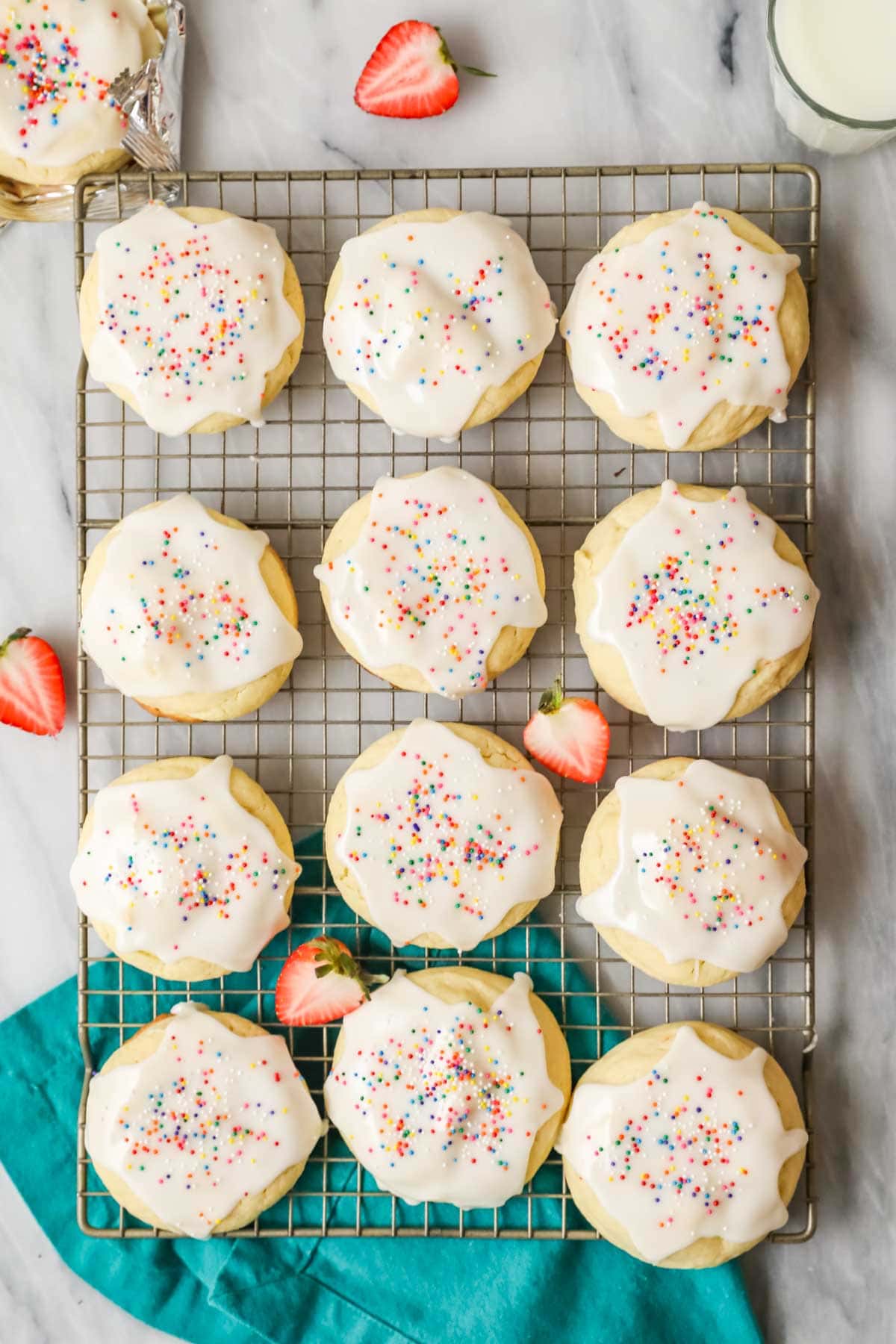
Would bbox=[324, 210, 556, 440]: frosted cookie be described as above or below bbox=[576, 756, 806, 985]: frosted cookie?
above

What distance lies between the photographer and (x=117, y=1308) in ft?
6.61

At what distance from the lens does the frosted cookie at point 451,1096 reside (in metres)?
1.81

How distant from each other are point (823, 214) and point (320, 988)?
156cm

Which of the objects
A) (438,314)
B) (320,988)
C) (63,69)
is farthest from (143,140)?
(320,988)

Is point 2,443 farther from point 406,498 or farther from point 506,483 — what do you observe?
point 506,483

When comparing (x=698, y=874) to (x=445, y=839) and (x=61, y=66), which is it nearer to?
(x=445, y=839)

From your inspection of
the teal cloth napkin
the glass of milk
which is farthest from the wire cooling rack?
the glass of milk

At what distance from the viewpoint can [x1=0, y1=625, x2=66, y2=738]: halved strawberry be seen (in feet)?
6.53

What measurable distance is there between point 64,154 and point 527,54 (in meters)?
0.80

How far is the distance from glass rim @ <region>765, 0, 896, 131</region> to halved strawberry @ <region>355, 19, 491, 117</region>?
477mm

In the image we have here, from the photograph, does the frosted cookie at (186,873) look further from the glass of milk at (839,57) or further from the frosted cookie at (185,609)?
the glass of milk at (839,57)

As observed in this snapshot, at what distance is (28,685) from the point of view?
78.6 inches

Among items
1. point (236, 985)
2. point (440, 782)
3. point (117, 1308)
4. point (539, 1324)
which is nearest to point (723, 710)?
point (440, 782)

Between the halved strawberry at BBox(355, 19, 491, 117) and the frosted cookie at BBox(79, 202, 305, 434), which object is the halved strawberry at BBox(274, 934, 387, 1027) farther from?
the halved strawberry at BBox(355, 19, 491, 117)
